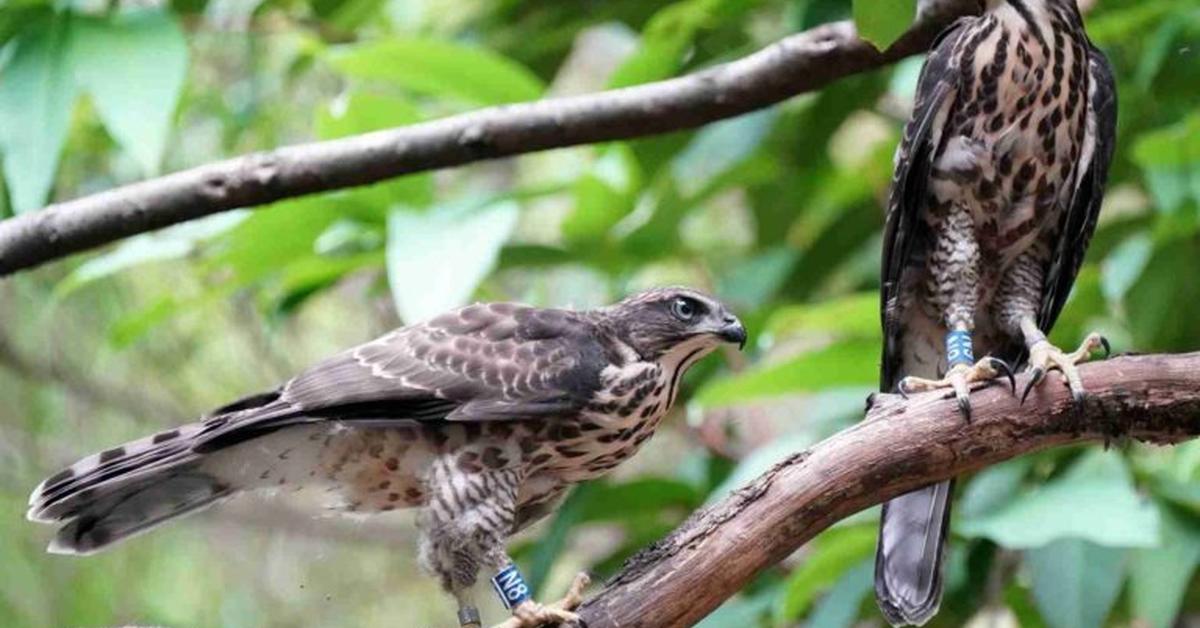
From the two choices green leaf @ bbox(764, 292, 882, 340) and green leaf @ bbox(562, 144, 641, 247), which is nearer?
green leaf @ bbox(764, 292, 882, 340)

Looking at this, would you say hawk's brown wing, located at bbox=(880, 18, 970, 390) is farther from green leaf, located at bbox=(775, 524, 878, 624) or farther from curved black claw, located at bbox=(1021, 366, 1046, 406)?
green leaf, located at bbox=(775, 524, 878, 624)

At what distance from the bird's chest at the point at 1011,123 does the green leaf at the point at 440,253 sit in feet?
3.55

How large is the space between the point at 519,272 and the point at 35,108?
245cm

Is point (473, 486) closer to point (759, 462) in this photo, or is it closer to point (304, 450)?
point (304, 450)

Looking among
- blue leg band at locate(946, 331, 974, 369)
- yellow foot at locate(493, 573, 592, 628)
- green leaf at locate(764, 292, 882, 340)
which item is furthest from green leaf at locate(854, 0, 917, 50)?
green leaf at locate(764, 292, 882, 340)

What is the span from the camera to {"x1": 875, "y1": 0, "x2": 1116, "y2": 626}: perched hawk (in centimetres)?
333

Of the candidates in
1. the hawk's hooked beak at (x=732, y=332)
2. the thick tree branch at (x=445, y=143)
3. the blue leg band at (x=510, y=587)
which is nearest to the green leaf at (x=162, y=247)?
the thick tree branch at (x=445, y=143)

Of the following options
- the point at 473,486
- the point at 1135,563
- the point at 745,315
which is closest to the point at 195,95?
the point at 745,315

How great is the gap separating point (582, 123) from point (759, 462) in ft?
3.89

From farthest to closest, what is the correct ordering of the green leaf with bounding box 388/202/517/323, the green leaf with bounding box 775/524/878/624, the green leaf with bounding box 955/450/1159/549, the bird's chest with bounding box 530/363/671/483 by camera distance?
the green leaf with bounding box 775/524/878/624
the green leaf with bounding box 388/202/517/323
the green leaf with bounding box 955/450/1159/549
the bird's chest with bounding box 530/363/671/483

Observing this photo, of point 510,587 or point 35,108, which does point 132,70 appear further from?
point 510,587

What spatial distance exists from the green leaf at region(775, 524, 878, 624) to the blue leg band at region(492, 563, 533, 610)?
45.5 inches

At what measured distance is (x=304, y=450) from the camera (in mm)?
3189

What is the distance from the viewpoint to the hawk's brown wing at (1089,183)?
341 centimetres
